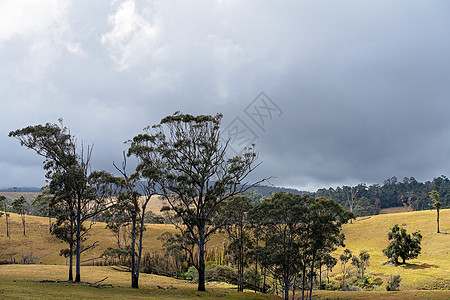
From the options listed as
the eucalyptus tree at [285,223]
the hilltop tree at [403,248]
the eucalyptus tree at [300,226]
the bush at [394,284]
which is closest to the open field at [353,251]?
the bush at [394,284]

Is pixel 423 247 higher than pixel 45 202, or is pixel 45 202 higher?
pixel 45 202

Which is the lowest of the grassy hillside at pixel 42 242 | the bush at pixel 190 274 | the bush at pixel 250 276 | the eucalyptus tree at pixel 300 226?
the bush at pixel 190 274

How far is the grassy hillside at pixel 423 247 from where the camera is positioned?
51625 millimetres

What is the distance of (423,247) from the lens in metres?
76.8

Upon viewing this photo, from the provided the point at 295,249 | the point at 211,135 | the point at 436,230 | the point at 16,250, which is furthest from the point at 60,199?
the point at 436,230

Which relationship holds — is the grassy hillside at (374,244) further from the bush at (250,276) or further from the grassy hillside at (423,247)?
the bush at (250,276)

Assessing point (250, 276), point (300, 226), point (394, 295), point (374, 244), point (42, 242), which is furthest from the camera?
point (374, 244)

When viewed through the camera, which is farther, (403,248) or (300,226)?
(403,248)

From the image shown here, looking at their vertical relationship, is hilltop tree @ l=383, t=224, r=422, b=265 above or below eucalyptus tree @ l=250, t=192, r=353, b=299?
below

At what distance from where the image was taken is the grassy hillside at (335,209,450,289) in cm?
5162

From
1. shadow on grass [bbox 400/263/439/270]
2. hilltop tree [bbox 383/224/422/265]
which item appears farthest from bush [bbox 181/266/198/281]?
shadow on grass [bbox 400/263/439/270]

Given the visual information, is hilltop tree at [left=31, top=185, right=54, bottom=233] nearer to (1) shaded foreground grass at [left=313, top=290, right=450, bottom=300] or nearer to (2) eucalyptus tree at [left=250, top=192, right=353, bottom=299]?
(2) eucalyptus tree at [left=250, top=192, right=353, bottom=299]

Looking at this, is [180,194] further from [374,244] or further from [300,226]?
[374,244]

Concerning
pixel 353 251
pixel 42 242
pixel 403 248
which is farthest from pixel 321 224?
pixel 42 242
